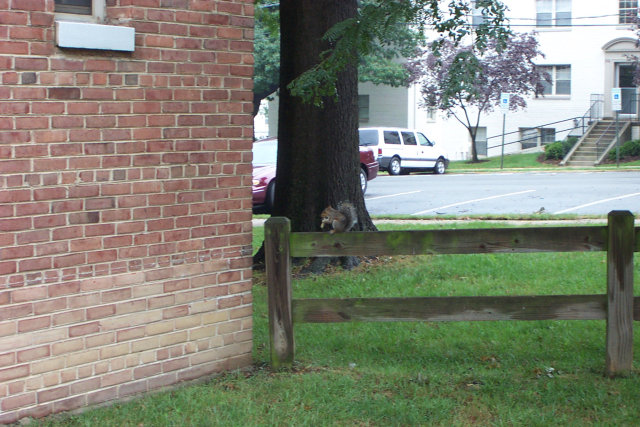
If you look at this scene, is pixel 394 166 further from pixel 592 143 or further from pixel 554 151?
pixel 592 143

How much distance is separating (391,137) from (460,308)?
932 inches

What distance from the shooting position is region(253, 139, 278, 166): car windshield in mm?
16462

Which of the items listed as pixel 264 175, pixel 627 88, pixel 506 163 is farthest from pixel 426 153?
pixel 264 175

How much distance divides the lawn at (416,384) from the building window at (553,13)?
31.0 m

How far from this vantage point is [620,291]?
546 cm

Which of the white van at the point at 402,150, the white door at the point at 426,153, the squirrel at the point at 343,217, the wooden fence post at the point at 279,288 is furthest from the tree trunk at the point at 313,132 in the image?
the white door at the point at 426,153

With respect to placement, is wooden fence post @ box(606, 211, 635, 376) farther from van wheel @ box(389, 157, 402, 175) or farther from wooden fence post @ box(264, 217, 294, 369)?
van wheel @ box(389, 157, 402, 175)

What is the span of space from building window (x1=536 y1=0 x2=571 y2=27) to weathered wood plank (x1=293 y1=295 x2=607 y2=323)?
33360 mm

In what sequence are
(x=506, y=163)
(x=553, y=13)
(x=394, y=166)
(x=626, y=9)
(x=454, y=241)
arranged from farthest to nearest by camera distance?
(x=553, y=13) < (x=626, y=9) < (x=506, y=163) < (x=394, y=166) < (x=454, y=241)

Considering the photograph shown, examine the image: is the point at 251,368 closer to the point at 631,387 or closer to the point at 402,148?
the point at 631,387

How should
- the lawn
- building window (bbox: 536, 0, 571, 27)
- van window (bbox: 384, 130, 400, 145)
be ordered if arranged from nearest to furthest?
the lawn
van window (bbox: 384, 130, 400, 145)
building window (bbox: 536, 0, 571, 27)

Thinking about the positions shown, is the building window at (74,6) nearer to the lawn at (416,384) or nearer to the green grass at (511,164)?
the lawn at (416,384)

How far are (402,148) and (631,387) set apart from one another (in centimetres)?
2386

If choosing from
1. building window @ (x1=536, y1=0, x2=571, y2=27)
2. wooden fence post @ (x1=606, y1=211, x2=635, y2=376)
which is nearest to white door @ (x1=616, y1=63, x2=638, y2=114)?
building window @ (x1=536, y1=0, x2=571, y2=27)
